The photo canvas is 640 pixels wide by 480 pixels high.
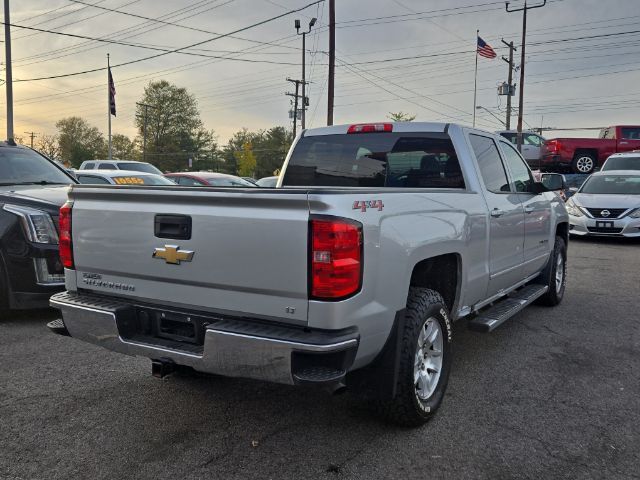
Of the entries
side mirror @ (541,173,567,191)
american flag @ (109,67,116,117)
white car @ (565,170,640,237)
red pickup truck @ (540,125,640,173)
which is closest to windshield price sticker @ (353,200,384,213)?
side mirror @ (541,173,567,191)

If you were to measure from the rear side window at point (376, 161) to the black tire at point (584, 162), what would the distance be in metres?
18.8

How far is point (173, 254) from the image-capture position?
9.55ft

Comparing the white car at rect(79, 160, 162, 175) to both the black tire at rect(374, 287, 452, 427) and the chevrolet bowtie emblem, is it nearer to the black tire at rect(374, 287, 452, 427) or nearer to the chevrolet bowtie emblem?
the chevrolet bowtie emblem

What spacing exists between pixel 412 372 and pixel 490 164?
7.65 feet

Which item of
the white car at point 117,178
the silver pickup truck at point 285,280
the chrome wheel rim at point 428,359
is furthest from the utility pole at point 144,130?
the chrome wheel rim at point 428,359

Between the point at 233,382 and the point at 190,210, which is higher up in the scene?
the point at 190,210

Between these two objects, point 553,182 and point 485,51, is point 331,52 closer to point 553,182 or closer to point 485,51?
point 485,51

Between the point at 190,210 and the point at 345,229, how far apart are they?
2.82ft

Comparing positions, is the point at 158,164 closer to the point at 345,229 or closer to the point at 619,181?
the point at 619,181

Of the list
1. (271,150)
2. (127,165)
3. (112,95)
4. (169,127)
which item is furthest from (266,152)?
(127,165)

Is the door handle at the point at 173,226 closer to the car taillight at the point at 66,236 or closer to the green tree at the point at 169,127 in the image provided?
the car taillight at the point at 66,236

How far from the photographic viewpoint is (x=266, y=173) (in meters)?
96.1

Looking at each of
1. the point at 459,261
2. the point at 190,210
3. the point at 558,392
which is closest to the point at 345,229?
the point at 190,210

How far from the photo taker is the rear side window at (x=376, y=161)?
4.31m
